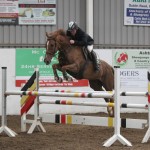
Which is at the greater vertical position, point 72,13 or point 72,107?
point 72,13

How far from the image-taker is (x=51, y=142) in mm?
9617

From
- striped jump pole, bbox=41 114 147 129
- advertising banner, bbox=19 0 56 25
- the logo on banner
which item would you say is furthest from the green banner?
striped jump pole, bbox=41 114 147 129

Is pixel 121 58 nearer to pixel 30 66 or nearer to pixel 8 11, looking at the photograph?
pixel 30 66

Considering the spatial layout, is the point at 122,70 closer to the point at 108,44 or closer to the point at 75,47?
the point at 108,44

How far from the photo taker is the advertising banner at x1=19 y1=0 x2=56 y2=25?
17875mm

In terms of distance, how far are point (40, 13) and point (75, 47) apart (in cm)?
622

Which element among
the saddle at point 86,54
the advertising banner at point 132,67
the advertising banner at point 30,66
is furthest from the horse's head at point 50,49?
the advertising banner at point 132,67

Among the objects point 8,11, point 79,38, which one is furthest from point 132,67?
point 79,38

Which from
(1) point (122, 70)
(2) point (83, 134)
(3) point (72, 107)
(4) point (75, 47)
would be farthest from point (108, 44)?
(2) point (83, 134)

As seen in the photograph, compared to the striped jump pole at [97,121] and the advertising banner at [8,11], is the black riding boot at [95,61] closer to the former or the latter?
the striped jump pole at [97,121]

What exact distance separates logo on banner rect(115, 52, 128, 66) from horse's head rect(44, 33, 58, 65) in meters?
5.89

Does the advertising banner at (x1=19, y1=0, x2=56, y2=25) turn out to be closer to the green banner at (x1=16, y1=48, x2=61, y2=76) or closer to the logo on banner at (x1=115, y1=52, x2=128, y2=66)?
the green banner at (x1=16, y1=48, x2=61, y2=76)

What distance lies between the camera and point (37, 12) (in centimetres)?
1800

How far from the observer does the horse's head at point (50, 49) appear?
11.5 m
